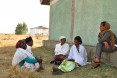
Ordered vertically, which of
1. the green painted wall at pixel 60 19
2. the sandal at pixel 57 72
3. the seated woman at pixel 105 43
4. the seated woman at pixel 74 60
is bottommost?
the sandal at pixel 57 72

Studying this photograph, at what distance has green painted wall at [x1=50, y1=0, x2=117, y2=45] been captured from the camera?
8188 mm

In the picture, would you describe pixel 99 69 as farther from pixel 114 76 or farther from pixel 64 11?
pixel 64 11

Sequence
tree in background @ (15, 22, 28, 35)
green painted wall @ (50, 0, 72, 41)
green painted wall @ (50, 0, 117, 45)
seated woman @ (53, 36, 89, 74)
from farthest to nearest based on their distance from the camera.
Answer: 1. tree in background @ (15, 22, 28, 35)
2. green painted wall @ (50, 0, 72, 41)
3. green painted wall @ (50, 0, 117, 45)
4. seated woman @ (53, 36, 89, 74)

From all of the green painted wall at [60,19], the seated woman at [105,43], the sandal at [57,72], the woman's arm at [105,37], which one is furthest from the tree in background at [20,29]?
the woman's arm at [105,37]

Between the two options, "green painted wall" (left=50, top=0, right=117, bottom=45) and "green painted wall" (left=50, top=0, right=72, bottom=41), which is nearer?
"green painted wall" (left=50, top=0, right=117, bottom=45)

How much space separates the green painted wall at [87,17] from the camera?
26.9 ft

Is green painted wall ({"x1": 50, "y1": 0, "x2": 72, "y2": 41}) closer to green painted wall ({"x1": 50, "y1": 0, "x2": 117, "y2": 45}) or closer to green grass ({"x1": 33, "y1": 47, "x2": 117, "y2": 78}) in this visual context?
green painted wall ({"x1": 50, "y1": 0, "x2": 117, "y2": 45})

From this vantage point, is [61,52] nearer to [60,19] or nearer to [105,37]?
[105,37]

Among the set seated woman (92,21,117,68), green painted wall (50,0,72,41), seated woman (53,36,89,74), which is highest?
green painted wall (50,0,72,41)

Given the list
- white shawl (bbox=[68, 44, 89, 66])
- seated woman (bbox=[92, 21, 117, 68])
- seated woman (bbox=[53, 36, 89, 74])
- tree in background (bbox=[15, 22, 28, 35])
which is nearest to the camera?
seated woman (bbox=[92, 21, 117, 68])

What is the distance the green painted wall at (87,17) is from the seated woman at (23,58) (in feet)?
8.52

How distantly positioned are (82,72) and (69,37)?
4.31 m

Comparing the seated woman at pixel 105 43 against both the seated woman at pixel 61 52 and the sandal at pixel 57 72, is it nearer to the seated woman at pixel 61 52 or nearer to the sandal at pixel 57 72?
the sandal at pixel 57 72

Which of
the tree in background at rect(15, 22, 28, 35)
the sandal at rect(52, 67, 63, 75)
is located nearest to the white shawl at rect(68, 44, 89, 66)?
the sandal at rect(52, 67, 63, 75)
